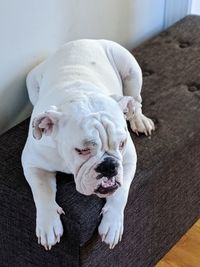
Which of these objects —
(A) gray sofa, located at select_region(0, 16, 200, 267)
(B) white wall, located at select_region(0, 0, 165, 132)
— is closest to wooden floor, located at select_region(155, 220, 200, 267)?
(A) gray sofa, located at select_region(0, 16, 200, 267)

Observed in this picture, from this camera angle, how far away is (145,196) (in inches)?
56.6

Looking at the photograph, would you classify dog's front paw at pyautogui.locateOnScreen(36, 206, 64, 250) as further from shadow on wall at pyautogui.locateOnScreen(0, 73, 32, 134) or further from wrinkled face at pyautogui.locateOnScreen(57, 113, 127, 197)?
shadow on wall at pyautogui.locateOnScreen(0, 73, 32, 134)

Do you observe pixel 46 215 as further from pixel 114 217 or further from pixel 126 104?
pixel 126 104

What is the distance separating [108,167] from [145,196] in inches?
11.2

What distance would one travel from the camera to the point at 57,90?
1356mm

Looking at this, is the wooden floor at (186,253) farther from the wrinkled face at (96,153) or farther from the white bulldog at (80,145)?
the wrinkled face at (96,153)

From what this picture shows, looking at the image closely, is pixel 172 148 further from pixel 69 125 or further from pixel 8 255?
pixel 8 255

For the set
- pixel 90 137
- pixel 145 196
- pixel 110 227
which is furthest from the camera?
pixel 145 196

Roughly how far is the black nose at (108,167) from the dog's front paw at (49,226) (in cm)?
15

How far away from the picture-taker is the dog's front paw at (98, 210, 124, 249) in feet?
4.16

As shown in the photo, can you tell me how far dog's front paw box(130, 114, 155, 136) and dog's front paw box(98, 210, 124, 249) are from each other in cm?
31

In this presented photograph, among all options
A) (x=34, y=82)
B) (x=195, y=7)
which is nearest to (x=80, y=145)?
(x=34, y=82)

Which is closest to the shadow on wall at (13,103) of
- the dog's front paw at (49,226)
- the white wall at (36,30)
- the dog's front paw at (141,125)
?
the white wall at (36,30)

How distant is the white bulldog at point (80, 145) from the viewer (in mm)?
1183
